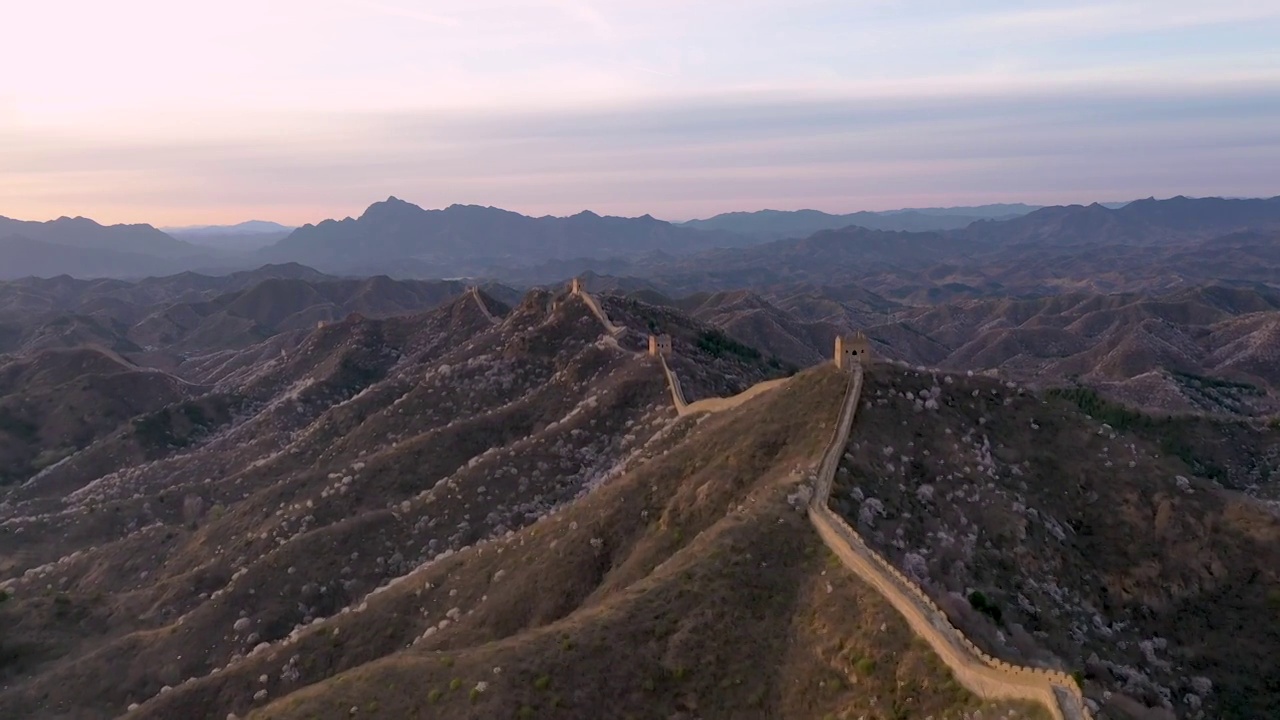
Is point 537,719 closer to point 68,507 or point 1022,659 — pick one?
point 1022,659

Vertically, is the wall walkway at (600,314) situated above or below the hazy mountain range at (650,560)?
above

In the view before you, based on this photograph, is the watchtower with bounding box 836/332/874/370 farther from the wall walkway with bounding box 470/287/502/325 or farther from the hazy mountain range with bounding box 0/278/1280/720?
the wall walkway with bounding box 470/287/502/325

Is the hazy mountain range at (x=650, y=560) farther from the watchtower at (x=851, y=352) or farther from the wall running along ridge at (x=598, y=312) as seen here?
the wall running along ridge at (x=598, y=312)

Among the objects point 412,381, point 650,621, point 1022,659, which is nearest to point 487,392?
point 412,381

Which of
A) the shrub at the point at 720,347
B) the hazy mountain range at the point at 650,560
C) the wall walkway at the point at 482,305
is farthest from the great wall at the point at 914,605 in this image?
the wall walkway at the point at 482,305

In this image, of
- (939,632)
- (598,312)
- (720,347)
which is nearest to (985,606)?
(939,632)

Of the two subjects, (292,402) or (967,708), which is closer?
(967,708)

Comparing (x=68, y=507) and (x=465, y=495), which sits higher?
(x=465, y=495)
